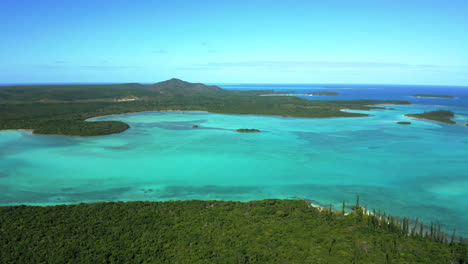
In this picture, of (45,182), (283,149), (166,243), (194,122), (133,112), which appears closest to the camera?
(166,243)

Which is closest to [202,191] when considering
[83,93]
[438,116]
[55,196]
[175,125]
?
[55,196]

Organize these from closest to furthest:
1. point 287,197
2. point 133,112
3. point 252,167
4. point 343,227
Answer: point 343,227, point 287,197, point 252,167, point 133,112

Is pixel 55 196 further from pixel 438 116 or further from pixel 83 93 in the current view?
pixel 83 93

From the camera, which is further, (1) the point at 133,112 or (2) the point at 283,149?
(1) the point at 133,112

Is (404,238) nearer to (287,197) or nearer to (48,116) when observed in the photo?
(287,197)

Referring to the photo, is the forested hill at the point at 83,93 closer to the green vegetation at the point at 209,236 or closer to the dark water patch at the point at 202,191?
the dark water patch at the point at 202,191

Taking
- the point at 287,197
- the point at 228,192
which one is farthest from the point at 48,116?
the point at 287,197
